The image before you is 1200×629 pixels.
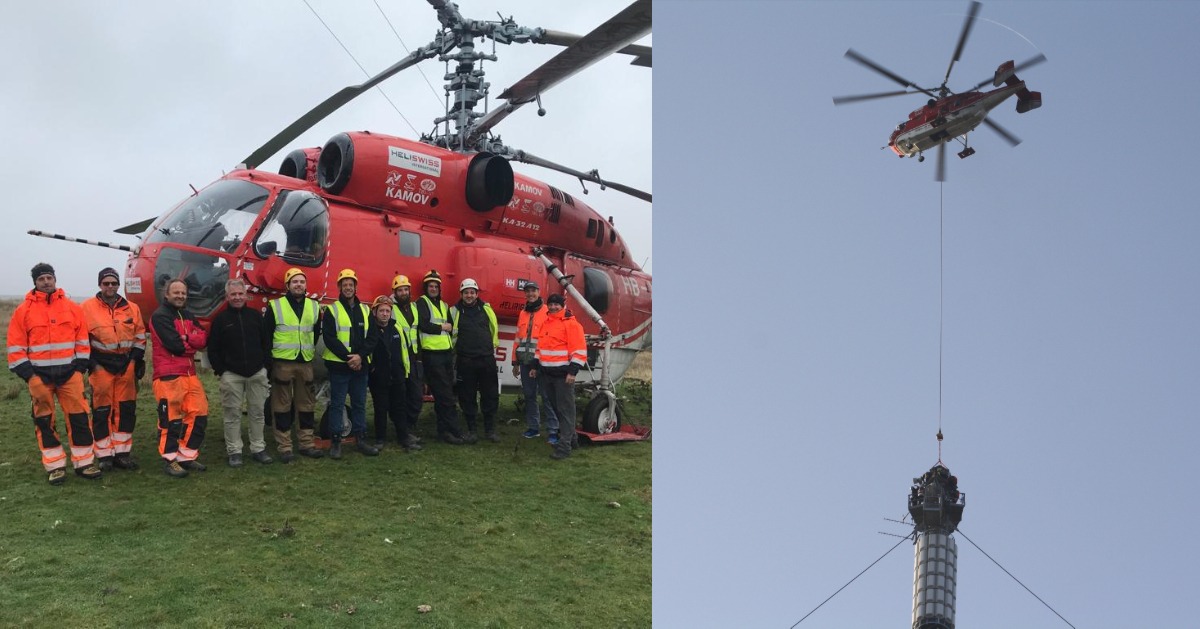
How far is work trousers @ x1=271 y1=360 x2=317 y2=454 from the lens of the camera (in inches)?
316

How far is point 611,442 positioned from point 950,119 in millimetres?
5208

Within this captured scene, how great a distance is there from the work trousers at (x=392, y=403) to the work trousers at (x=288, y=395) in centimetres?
81

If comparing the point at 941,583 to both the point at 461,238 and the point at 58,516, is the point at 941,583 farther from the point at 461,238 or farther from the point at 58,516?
the point at 58,516

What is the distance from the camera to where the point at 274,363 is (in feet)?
26.3

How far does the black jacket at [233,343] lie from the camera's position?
25.4 feet

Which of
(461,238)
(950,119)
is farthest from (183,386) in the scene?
(950,119)

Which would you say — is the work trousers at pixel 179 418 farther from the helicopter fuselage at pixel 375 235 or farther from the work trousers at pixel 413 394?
the work trousers at pixel 413 394

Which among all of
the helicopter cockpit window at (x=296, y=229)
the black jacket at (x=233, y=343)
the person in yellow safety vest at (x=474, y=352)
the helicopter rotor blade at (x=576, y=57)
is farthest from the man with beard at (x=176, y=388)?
the helicopter rotor blade at (x=576, y=57)

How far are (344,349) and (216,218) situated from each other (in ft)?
5.91

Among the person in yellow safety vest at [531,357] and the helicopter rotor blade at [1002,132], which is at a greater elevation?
the helicopter rotor blade at [1002,132]

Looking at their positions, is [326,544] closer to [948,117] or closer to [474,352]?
[474,352]

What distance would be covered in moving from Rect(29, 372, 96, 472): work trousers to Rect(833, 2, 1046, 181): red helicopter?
7155mm

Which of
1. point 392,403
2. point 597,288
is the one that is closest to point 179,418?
point 392,403

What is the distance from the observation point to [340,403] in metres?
8.45
